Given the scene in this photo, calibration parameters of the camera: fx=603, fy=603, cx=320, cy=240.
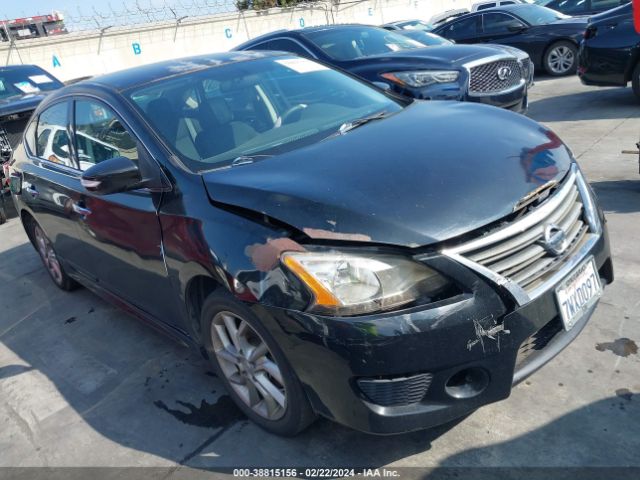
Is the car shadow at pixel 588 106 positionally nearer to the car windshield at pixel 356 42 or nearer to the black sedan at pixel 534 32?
the black sedan at pixel 534 32

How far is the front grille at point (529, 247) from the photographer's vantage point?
2.19m

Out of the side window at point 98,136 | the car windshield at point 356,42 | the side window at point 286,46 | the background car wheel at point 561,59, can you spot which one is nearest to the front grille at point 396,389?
the side window at point 98,136

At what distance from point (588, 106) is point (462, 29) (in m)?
5.17

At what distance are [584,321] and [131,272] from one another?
7.62 ft

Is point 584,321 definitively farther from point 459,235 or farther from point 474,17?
point 474,17

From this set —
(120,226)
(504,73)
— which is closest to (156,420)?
(120,226)

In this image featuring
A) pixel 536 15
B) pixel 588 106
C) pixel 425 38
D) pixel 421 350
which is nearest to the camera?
pixel 421 350

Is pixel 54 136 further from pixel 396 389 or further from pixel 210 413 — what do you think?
pixel 396 389

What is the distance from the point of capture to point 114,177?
2.84 meters

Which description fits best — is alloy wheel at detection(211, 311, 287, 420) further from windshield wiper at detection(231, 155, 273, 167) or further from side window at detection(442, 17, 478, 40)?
side window at detection(442, 17, 478, 40)

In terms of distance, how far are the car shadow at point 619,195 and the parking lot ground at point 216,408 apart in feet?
0.08

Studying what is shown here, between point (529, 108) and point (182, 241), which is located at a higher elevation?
point (182, 241)

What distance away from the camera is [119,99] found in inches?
128

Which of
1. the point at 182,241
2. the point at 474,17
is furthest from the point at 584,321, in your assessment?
the point at 474,17
